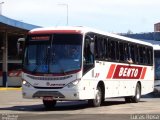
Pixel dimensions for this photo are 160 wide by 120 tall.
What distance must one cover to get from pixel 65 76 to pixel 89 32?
2215 mm

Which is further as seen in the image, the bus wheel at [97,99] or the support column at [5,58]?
the support column at [5,58]

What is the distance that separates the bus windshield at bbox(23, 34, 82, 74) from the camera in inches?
831

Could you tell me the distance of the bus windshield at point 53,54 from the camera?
69.3 feet

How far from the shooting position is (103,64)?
23.6 m

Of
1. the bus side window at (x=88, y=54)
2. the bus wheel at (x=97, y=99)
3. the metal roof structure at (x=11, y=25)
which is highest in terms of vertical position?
the metal roof structure at (x=11, y=25)

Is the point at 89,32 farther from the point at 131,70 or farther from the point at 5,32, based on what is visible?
the point at 5,32

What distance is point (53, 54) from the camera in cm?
2130

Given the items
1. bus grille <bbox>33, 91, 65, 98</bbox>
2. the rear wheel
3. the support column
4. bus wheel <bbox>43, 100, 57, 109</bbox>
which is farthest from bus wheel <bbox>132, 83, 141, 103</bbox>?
the support column

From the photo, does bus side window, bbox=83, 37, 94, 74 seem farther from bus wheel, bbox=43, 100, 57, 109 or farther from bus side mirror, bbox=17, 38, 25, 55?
bus wheel, bbox=43, 100, 57, 109

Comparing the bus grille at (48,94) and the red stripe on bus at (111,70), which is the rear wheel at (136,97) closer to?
the red stripe on bus at (111,70)

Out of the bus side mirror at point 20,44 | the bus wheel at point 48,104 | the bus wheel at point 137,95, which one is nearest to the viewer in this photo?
the bus side mirror at point 20,44

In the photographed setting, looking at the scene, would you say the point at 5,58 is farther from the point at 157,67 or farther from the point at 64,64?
the point at 64,64

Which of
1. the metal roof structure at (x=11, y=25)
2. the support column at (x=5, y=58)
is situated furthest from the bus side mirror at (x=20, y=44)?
the support column at (x=5, y=58)

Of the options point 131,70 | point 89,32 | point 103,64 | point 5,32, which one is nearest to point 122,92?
point 131,70
